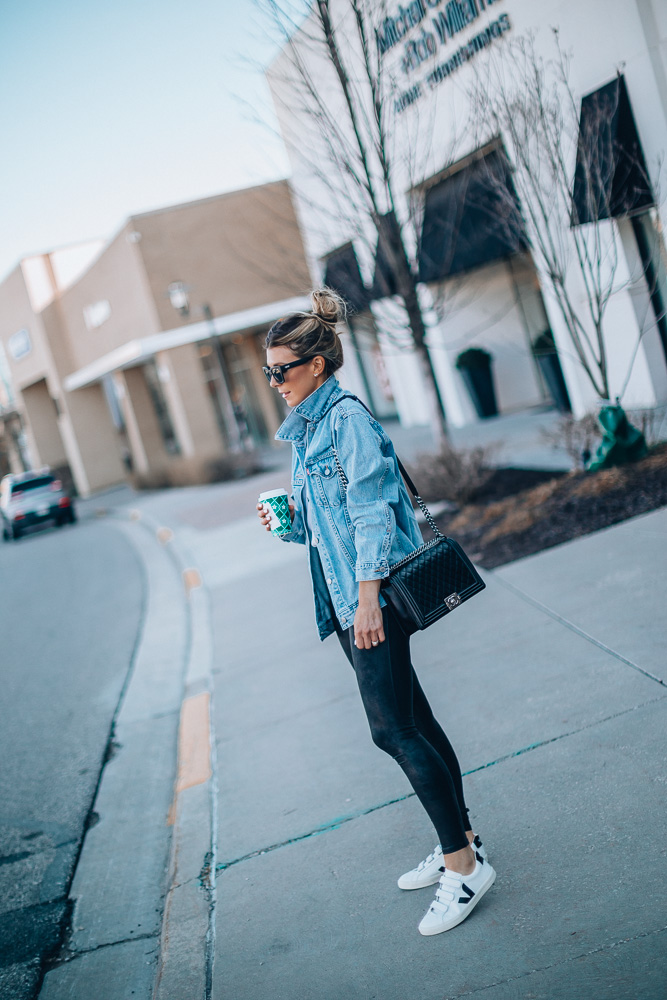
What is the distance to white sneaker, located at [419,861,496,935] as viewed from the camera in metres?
2.62

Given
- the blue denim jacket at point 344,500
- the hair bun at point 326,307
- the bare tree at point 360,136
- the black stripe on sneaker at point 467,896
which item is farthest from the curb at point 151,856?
the bare tree at point 360,136

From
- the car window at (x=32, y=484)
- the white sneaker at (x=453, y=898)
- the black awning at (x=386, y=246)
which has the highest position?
the black awning at (x=386, y=246)

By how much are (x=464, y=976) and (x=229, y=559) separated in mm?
8107

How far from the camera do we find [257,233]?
23.2 m

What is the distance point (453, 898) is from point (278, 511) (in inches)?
53.0

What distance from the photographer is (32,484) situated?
2353 cm

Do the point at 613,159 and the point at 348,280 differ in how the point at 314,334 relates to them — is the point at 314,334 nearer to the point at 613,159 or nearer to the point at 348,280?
the point at 613,159

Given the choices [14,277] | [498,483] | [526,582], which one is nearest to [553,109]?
[498,483]

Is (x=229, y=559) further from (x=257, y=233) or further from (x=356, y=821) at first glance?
(x=257, y=233)

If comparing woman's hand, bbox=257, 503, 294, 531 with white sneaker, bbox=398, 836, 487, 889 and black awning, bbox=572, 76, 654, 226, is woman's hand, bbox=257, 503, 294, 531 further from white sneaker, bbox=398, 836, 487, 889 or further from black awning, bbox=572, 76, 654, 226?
black awning, bbox=572, 76, 654, 226

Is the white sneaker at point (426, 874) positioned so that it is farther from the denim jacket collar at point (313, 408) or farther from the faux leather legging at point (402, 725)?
the denim jacket collar at point (313, 408)

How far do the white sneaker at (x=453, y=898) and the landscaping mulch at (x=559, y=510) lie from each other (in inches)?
145

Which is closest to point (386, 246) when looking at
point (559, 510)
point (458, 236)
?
point (559, 510)

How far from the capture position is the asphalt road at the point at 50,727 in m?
3.65
